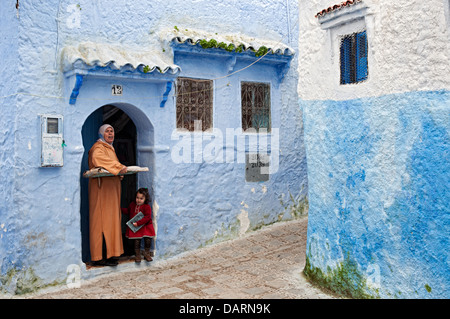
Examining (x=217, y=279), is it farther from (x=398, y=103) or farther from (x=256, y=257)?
(x=398, y=103)

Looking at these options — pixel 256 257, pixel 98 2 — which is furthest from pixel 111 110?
pixel 256 257

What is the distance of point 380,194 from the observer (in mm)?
5418

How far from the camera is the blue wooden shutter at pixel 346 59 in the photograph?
593cm

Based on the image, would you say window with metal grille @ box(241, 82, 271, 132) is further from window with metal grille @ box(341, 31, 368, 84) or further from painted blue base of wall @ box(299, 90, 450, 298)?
window with metal grille @ box(341, 31, 368, 84)

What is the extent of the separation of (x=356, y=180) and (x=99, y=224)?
4063 mm

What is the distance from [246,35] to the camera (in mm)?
9188

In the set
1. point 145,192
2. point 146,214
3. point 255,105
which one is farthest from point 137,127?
point 255,105

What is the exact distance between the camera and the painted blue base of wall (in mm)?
4738

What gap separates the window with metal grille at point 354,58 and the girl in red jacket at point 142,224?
3764mm

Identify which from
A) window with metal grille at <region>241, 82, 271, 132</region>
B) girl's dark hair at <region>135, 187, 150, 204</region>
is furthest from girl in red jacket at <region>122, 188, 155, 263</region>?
window with metal grille at <region>241, 82, 271, 132</region>

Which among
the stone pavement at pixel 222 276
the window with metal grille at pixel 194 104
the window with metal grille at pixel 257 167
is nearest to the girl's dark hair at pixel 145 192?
the stone pavement at pixel 222 276

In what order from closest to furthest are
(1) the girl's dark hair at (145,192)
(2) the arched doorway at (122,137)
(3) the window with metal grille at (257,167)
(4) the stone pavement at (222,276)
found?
1. (4) the stone pavement at (222,276)
2. (1) the girl's dark hair at (145,192)
3. (2) the arched doorway at (122,137)
4. (3) the window with metal grille at (257,167)

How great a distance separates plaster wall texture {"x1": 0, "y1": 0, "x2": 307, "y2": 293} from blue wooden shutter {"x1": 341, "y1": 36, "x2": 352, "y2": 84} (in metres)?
3.16

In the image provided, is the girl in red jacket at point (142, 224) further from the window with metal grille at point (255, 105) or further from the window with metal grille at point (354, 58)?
the window with metal grille at point (354, 58)
